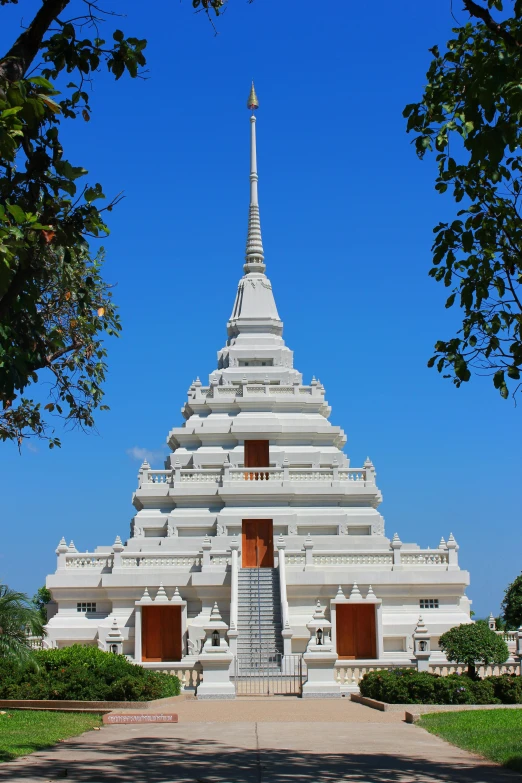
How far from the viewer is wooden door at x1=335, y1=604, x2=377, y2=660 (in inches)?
1554

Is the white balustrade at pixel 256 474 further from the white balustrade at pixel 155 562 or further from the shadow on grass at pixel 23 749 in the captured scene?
the shadow on grass at pixel 23 749

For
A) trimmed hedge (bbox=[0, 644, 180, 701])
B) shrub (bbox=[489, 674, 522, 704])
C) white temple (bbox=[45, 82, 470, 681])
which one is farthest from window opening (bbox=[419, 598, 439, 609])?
shrub (bbox=[489, 674, 522, 704])

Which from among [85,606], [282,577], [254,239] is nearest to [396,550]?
[282,577]

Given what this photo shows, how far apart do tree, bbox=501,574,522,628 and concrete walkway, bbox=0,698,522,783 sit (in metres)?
34.7

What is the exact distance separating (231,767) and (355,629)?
2486 centimetres

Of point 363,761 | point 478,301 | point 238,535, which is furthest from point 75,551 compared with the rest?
point 478,301

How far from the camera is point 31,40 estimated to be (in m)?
12.0

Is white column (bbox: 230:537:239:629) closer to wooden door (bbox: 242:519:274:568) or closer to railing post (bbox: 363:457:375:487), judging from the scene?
wooden door (bbox: 242:519:274:568)

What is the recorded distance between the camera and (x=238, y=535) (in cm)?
4394

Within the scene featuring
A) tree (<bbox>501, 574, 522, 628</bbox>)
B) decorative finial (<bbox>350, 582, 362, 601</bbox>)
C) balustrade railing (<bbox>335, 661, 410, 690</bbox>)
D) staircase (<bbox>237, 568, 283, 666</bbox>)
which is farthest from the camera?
tree (<bbox>501, 574, 522, 628</bbox>)

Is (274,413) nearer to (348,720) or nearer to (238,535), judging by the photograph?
(238,535)

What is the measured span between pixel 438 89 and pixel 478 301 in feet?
10.1

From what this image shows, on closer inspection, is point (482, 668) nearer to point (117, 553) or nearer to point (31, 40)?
point (117, 553)

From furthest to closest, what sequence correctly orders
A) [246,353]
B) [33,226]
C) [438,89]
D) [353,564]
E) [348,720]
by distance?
[246,353], [353,564], [348,720], [438,89], [33,226]
